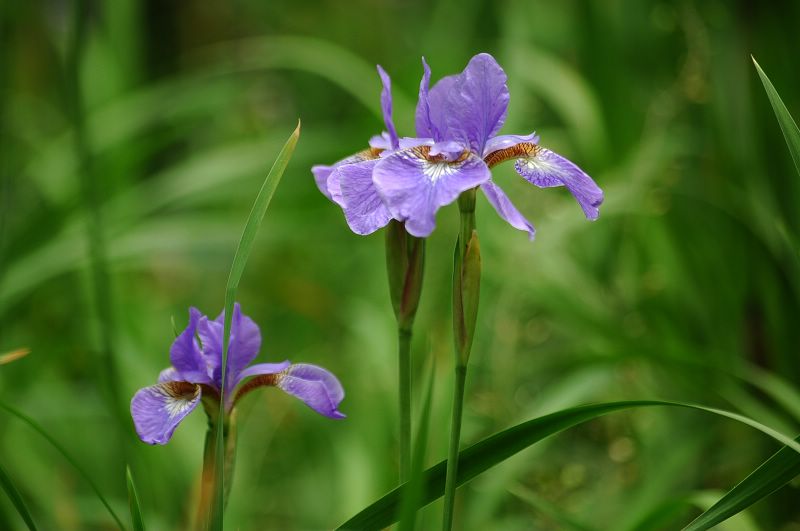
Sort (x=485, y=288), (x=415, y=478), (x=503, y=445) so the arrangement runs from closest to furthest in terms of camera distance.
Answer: (x=415, y=478)
(x=503, y=445)
(x=485, y=288)

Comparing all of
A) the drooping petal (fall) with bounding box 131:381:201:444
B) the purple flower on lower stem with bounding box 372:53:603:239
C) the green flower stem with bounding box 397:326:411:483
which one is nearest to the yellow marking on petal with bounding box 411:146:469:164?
the purple flower on lower stem with bounding box 372:53:603:239

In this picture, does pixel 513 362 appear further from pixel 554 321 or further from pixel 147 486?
pixel 147 486

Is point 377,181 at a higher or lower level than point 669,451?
lower

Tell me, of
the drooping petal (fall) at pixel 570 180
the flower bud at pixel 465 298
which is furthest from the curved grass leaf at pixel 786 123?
the flower bud at pixel 465 298

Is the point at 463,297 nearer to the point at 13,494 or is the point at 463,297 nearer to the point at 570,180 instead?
the point at 570,180

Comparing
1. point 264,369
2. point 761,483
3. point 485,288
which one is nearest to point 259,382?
point 264,369

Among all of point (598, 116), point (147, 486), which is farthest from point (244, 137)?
point (147, 486)
